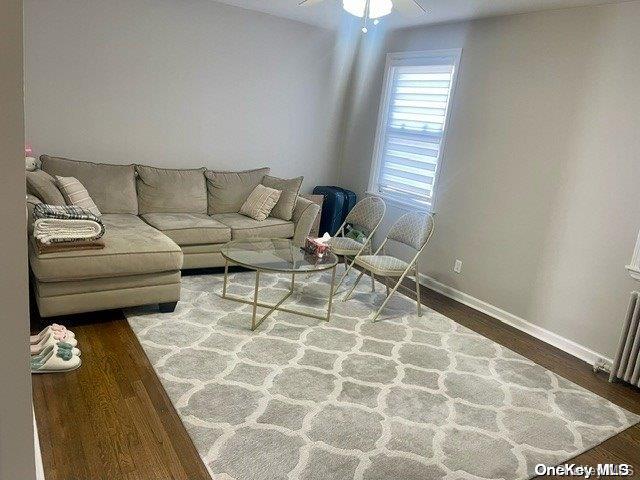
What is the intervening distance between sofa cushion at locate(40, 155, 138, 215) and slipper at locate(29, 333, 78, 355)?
5.32ft

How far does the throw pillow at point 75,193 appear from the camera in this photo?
142 inches

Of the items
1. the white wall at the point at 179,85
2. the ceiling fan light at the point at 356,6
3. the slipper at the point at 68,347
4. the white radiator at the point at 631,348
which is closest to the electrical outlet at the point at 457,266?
the white radiator at the point at 631,348

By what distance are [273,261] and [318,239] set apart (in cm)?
72

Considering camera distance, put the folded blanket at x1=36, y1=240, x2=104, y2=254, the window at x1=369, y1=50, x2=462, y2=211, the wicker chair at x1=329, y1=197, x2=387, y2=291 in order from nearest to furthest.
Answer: the folded blanket at x1=36, y1=240, x2=104, y2=254 < the wicker chair at x1=329, y1=197, x2=387, y2=291 < the window at x1=369, y1=50, x2=462, y2=211

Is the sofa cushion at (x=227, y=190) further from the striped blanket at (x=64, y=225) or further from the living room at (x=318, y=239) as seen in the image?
the striped blanket at (x=64, y=225)

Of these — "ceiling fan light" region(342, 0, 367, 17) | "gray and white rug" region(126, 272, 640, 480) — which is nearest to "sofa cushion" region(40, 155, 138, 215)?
"gray and white rug" region(126, 272, 640, 480)

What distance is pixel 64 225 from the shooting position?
2885 mm

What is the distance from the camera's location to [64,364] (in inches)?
97.1

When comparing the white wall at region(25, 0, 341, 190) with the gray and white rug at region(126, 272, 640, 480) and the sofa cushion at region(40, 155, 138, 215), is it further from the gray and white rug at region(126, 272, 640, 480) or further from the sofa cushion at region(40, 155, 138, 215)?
the gray and white rug at region(126, 272, 640, 480)

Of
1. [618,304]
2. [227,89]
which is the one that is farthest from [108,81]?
[618,304]

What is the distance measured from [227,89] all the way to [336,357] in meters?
3.06

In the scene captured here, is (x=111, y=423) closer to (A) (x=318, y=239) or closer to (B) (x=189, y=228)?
(B) (x=189, y=228)

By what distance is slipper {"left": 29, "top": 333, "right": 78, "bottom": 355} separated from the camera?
256 centimetres

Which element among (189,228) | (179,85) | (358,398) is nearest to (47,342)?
(189,228)
